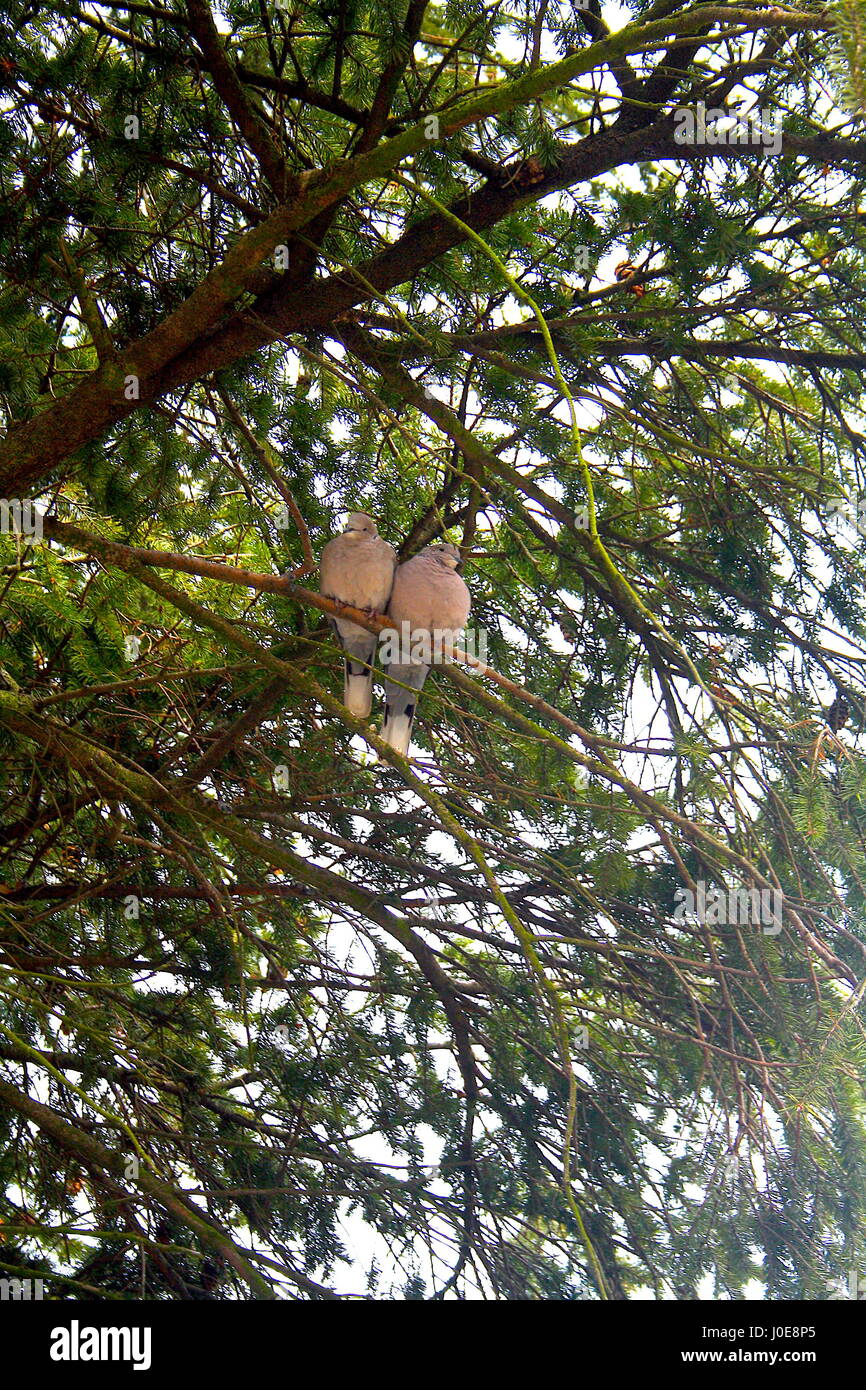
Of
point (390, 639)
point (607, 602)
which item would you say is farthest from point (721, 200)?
point (390, 639)

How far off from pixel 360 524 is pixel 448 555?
1.27ft

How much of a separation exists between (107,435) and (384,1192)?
2.42 m

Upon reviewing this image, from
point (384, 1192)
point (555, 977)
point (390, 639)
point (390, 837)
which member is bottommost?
point (384, 1192)

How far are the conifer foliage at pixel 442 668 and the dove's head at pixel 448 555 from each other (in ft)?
0.14

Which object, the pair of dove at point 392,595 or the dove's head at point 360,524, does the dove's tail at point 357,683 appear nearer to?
the pair of dove at point 392,595

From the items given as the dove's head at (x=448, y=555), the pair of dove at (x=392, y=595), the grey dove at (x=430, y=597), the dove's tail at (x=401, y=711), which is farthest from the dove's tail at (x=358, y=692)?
the dove's head at (x=448, y=555)

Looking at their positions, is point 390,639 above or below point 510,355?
below

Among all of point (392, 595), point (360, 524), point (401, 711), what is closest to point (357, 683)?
point (401, 711)

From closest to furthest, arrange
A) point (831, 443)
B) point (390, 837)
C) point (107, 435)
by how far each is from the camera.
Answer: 1. point (831, 443)
2. point (107, 435)
3. point (390, 837)

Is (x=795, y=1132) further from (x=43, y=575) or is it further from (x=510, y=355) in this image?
(x=43, y=575)

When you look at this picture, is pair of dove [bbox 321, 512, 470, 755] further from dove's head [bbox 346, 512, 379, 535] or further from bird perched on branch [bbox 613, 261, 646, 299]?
bird perched on branch [bbox 613, 261, 646, 299]

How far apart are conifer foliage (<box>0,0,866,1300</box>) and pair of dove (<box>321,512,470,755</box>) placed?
0.43ft

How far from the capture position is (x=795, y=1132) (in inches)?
106

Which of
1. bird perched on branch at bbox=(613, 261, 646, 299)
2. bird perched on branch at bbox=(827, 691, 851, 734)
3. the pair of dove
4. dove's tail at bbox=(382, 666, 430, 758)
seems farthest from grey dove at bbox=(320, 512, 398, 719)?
bird perched on branch at bbox=(827, 691, 851, 734)
